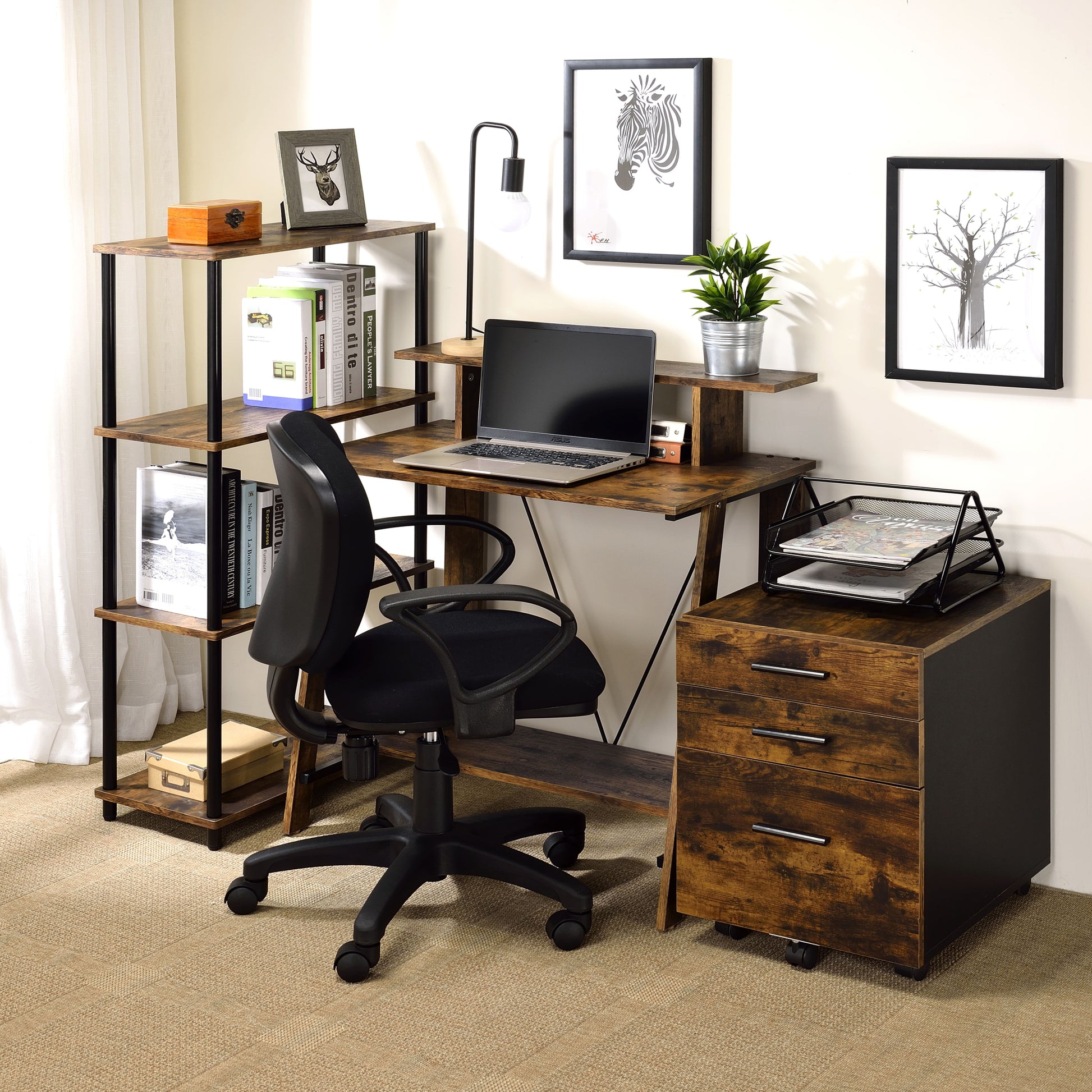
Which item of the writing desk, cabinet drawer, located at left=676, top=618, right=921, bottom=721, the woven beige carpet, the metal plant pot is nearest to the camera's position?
the woven beige carpet

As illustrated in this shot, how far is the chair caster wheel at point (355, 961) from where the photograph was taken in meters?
2.58

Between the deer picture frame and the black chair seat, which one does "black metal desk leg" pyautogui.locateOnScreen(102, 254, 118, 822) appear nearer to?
the deer picture frame

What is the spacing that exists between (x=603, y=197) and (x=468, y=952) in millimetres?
1585

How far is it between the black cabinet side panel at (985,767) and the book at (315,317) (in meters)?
1.48

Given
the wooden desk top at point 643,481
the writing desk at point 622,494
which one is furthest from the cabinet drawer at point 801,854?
the wooden desk top at point 643,481

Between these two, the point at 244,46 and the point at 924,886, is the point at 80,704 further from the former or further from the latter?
the point at 924,886

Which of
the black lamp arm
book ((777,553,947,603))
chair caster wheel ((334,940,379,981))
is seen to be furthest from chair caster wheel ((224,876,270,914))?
the black lamp arm

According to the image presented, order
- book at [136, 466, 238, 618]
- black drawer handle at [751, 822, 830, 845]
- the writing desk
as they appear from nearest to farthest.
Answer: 1. black drawer handle at [751, 822, 830, 845]
2. the writing desk
3. book at [136, 466, 238, 618]

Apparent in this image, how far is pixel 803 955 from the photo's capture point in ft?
8.61

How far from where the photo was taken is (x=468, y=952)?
2693mm

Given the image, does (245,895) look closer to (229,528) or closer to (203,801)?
(203,801)

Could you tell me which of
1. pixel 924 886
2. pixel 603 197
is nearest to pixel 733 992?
pixel 924 886

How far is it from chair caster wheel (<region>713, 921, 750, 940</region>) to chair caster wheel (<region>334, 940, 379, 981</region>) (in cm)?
63

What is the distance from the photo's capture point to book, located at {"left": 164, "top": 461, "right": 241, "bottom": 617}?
3.13m
